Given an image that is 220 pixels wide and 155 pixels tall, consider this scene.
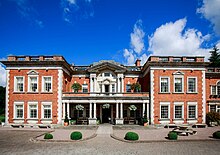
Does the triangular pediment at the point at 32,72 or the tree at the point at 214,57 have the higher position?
the tree at the point at 214,57

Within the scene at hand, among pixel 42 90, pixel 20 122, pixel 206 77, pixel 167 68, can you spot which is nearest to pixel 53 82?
pixel 42 90

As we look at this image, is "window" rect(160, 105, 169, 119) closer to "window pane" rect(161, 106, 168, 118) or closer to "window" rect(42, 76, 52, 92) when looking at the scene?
"window pane" rect(161, 106, 168, 118)

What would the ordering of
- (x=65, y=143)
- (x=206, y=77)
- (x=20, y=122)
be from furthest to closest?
(x=206, y=77) < (x=20, y=122) < (x=65, y=143)

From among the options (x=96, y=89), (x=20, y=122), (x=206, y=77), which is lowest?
(x=20, y=122)

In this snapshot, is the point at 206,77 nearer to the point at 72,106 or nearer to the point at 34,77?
the point at 72,106

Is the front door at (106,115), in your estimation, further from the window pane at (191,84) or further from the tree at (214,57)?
the tree at (214,57)

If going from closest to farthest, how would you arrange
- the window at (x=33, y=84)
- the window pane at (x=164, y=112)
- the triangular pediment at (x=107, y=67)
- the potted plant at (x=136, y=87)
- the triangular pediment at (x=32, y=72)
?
the window pane at (x=164, y=112) → the triangular pediment at (x=32, y=72) → the window at (x=33, y=84) → the potted plant at (x=136, y=87) → the triangular pediment at (x=107, y=67)

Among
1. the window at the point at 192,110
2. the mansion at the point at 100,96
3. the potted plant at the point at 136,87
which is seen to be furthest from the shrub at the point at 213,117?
the potted plant at the point at 136,87

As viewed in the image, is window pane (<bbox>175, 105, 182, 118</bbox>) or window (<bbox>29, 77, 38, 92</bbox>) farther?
window (<bbox>29, 77, 38, 92</bbox>)

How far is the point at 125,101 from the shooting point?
1062 inches

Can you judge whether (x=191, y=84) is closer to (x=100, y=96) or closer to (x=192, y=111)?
(x=192, y=111)

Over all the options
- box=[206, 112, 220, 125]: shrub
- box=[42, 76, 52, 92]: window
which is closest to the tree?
box=[206, 112, 220, 125]: shrub

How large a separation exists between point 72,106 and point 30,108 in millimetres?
6288

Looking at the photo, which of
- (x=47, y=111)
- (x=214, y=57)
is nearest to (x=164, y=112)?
(x=47, y=111)
